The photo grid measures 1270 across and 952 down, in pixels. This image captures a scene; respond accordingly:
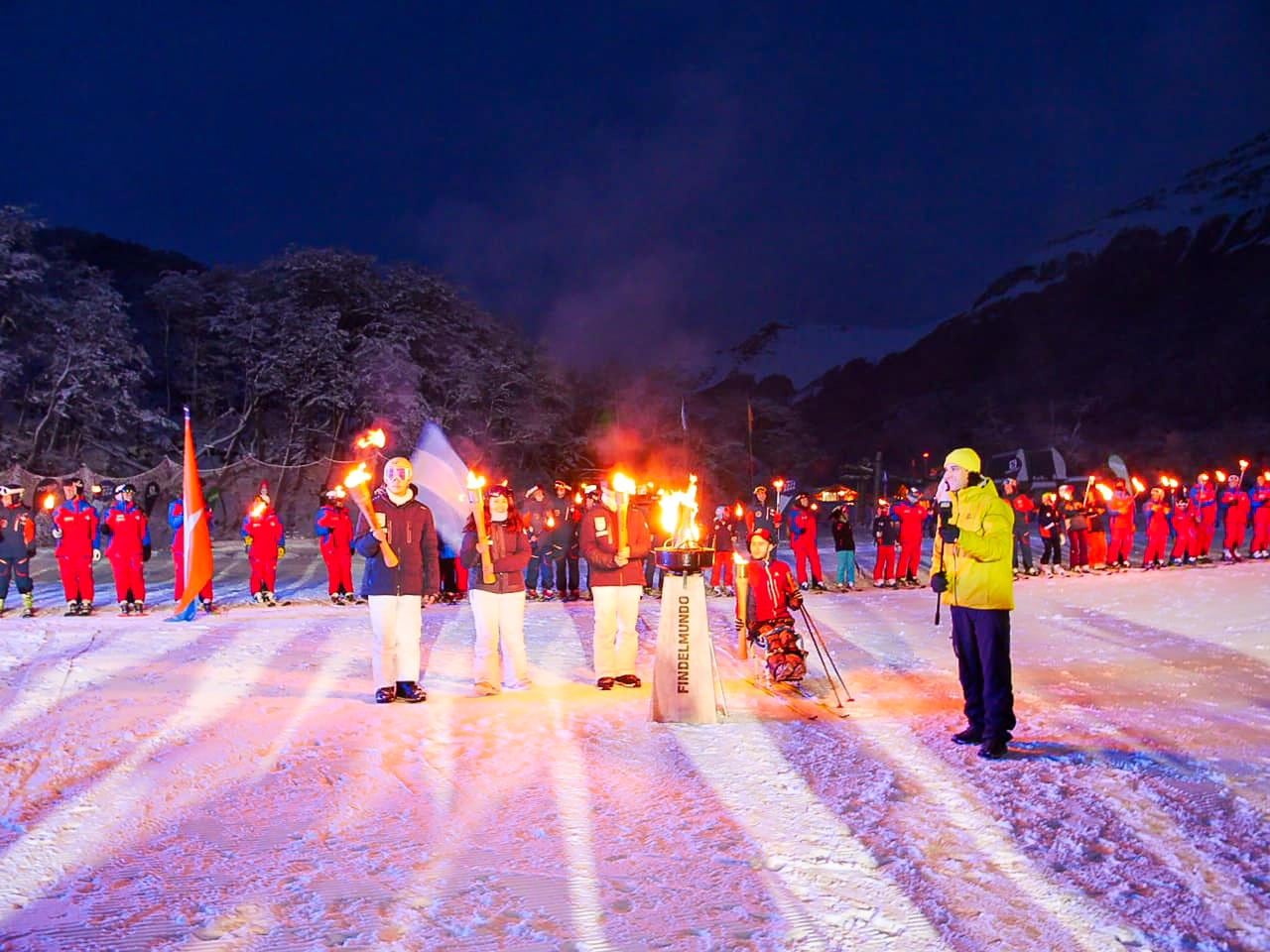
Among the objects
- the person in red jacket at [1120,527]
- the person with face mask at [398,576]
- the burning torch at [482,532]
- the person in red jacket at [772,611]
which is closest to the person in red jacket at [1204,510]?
the person in red jacket at [1120,527]

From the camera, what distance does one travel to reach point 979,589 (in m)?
5.54

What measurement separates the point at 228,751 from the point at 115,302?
24.6 metres

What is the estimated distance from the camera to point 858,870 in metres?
3.88

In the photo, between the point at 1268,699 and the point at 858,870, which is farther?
the point at 1268,699

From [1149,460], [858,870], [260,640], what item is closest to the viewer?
[858,870]

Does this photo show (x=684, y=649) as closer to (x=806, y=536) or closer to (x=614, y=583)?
(x=614, y=583)

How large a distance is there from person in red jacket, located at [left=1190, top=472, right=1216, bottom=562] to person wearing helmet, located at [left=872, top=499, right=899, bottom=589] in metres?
7.31

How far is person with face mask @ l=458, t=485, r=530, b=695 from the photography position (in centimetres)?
725

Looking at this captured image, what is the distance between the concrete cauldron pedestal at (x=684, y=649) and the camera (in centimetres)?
638

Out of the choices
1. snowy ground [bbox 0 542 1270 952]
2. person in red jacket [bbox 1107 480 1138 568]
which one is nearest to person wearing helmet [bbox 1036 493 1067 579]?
person in red jacket [bbox 1107 480 1138 568]

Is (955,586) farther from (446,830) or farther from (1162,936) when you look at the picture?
(446,830)

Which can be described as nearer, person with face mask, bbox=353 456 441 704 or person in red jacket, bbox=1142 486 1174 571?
person with face mask, bbox=353 456 441 704

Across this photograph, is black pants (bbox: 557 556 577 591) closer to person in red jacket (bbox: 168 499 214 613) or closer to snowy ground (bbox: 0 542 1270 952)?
person in red jacket (bbox: 168 499 214 613)

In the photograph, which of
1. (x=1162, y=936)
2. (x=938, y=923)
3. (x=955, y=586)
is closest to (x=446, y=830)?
(x=938, y=923)
